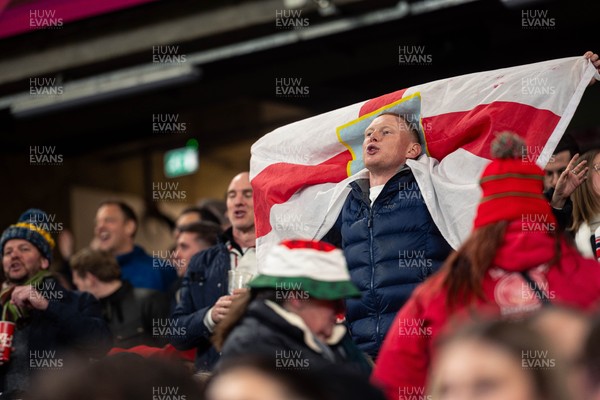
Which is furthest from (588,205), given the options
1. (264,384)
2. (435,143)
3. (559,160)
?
(264,384)

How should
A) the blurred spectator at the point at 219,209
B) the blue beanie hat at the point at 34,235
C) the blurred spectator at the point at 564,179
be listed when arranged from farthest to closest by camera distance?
the blurred spectator at the point at 219,209
the blue beanie hat at the point at 34,235
the blurred spectator at the point at 564,179

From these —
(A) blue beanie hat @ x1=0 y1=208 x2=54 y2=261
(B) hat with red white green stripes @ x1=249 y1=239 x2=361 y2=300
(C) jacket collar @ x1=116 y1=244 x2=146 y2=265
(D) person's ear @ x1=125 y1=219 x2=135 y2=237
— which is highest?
(D) person's ear @ x1=125 y1=219 x2=135 y2=237

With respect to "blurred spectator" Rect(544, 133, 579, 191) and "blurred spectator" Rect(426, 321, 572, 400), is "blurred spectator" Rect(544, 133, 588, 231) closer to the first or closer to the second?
"blurred spectator" Rect(544, 133, 579, 191)

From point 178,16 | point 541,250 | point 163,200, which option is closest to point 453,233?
point 541,250

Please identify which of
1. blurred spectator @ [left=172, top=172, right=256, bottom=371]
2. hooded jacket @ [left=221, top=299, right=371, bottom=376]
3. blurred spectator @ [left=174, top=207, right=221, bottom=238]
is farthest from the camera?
blurred spectator @ [left=174, top=207, right=221, bottom=238]

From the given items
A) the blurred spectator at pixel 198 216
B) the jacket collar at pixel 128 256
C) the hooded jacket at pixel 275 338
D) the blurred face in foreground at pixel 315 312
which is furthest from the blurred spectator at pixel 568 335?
the jacket collar at pixel 128 256

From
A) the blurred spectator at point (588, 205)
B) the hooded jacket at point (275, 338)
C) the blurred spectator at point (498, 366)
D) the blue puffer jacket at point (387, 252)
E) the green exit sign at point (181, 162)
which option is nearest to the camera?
the blurred spectator at point (498, 366)

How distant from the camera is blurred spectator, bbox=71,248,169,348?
724cm

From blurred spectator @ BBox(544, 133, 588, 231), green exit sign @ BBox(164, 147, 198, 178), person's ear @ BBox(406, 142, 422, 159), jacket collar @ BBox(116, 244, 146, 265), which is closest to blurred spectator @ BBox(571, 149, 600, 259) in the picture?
blurred spectator @ BBox(544, 133, 588, 231)

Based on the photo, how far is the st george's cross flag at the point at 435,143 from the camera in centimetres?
531

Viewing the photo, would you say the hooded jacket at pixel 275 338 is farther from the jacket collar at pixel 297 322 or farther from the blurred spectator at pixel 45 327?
the blurred spectator at pixel 45 327

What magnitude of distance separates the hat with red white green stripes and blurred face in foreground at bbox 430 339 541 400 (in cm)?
111

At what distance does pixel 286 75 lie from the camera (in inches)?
415

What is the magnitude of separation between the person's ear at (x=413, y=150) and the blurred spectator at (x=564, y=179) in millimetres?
730
